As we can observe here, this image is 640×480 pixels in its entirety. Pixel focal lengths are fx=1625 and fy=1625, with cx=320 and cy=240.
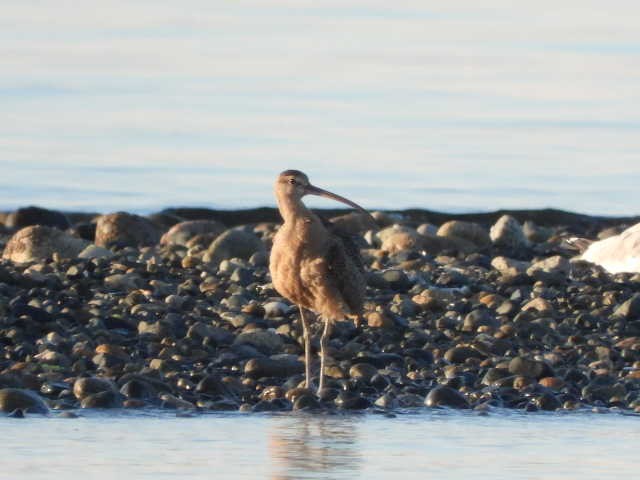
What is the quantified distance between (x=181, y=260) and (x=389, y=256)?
9.31 ft

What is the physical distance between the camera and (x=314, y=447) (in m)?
9.63

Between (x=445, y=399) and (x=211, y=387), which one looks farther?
(x=211, y=387)

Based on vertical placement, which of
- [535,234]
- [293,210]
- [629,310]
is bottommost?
[629,310]

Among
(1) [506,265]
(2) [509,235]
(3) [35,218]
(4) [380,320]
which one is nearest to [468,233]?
(2) [509,235]

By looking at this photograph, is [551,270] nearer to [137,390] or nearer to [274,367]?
[274,367]

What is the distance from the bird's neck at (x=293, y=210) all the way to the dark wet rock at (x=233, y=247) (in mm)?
6881

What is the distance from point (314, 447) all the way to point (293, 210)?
2666 millimetres

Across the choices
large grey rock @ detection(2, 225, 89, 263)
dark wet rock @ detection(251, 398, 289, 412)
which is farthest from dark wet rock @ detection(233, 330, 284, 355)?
large grey rock @ detection(2, 225, 89, 263)

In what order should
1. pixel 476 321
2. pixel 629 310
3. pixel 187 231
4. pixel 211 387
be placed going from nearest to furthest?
pixel 211 387
pixel 476 321
pixel 629 310
pixel 187 231

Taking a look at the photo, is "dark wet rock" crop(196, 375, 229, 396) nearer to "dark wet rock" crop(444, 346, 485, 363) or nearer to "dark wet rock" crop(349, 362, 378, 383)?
"dark wet rock" crop(349, 362, 378, 383)

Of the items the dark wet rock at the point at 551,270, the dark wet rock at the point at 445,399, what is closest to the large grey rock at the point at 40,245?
the dark wet rock at the point at 551,270

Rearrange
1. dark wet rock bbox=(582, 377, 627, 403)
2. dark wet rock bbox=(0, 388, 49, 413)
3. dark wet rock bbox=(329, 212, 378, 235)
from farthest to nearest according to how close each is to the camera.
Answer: dark wet rock bbox=(329, 212, 378, 235)
dark wet rock bbox=(582, 377, 627, 403)
dark wet rock bbox=(0, 388, 49, 413)

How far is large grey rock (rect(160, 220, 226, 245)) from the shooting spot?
21938mm

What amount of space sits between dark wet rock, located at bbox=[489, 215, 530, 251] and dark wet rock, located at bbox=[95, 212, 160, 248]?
4652mm
